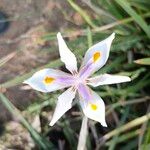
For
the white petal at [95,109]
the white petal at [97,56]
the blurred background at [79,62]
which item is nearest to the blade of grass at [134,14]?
the blurred background at [79,62]

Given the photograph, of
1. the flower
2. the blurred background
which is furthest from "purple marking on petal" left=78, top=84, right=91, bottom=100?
the blurred background

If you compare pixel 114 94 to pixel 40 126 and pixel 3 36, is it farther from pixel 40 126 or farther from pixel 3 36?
pixel 3 36

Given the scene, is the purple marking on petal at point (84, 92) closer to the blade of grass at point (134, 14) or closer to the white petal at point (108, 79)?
the white petal at point (108, 79)

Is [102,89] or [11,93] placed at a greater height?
[11,93]

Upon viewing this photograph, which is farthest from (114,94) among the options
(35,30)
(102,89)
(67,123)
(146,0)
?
(35,30)

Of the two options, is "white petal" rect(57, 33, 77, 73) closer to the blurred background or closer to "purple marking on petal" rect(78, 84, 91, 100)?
"purple marking on petal" rect(78, 84, 91, 100)

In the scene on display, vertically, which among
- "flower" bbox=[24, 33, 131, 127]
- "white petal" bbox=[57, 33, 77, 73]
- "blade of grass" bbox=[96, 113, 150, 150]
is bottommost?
"blade of grass" bbox=[96, 113, 150, 150]
